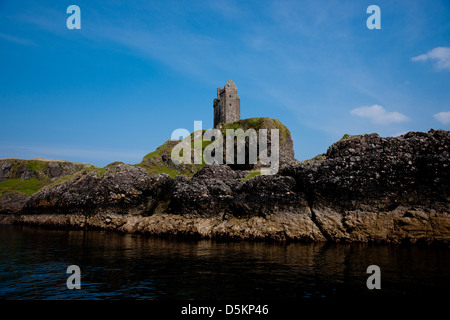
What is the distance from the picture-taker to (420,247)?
931 inches

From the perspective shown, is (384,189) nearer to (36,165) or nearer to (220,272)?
(220,272)

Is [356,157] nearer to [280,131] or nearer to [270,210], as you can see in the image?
[270,210]

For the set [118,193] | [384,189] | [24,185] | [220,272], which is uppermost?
[24,185]

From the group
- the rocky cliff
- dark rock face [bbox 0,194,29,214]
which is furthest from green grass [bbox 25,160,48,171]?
the rocky cliff

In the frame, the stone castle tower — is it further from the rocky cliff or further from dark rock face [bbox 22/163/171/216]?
the rocky cliff

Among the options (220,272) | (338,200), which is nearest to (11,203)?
(220,272)

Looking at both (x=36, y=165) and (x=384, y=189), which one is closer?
(x=384, y=189)

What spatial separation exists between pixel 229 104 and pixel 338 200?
80419mm

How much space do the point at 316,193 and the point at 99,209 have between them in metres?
30.2

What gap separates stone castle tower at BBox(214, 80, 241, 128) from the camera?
104 m

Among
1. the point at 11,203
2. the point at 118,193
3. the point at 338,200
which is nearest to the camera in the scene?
the point at 338,200

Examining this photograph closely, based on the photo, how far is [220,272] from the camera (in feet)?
50.6

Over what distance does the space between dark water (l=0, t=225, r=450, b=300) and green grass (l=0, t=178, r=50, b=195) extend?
191ft

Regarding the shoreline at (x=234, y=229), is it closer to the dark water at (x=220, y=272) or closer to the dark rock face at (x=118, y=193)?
the dark rock face at (x=118, y=193)
